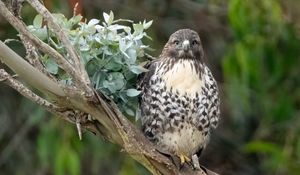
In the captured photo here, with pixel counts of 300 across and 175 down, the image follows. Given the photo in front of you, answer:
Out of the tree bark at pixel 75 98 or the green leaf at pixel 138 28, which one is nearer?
the tree bark at pixel 75 98

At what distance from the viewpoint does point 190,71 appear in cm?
459

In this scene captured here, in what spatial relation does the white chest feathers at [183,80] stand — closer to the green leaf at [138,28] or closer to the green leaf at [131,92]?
the green leaf at [131,92]

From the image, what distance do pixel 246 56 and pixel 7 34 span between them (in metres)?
1.57

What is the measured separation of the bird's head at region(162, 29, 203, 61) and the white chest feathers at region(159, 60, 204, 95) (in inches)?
3.6

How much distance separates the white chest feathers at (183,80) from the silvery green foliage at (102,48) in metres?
0.41

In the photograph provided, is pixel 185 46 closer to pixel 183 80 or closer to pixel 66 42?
pixel 183 80

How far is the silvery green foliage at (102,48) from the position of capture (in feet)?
13.0

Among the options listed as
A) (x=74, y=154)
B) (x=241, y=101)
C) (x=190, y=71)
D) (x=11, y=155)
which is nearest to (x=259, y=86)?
(x=241, y=101)

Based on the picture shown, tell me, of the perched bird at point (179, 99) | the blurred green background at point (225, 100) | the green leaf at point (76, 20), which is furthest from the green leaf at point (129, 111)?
the blurred green background at point (225, 100)

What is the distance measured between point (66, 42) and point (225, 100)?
4.11 meters

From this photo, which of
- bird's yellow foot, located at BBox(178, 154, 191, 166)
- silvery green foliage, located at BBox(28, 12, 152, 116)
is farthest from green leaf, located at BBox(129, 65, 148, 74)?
bird's yellow foot, located at BBox(178, 154, 191, 166)

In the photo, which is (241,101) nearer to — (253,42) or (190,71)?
(253,42)

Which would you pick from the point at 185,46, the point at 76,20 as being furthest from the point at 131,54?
the point at 185,46

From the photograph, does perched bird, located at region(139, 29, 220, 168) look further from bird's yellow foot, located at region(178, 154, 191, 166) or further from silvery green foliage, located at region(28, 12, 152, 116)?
silvery green foliage, located at region(28, 12, 152, 116)
